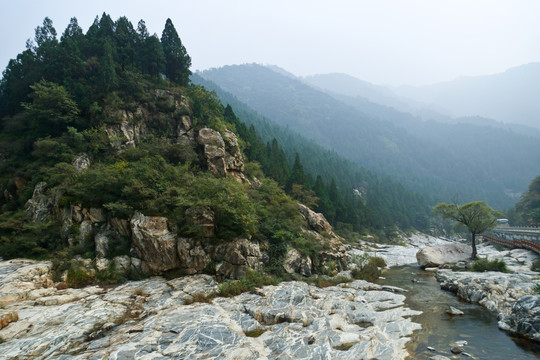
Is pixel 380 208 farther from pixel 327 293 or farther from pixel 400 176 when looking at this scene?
pixel 400 176

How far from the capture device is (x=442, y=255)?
37.1m

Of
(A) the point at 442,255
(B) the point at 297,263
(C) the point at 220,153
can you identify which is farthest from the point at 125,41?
(A) the point at 442,255

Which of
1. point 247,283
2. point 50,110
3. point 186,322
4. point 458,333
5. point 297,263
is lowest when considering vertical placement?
point 297,263

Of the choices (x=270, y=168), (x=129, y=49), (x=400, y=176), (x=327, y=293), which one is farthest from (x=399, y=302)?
(x=400, y=176)

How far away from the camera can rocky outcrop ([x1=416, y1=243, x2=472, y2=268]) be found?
35469 mm

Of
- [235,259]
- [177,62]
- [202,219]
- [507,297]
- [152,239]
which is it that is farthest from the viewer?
[177,62]

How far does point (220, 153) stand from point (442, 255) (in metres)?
34.4

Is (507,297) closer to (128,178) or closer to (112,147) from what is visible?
(128,178)

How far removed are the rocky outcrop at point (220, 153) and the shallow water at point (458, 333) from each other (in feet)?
75.7

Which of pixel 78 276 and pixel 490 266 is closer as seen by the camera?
pixel 78 276

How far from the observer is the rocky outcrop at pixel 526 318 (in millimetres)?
13594

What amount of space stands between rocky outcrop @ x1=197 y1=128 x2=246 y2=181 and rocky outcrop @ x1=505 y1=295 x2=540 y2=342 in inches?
1067

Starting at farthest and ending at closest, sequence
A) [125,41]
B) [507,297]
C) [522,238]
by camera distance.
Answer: [522,238] → [125,41] → [507,297]

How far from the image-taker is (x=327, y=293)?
69.0ft
